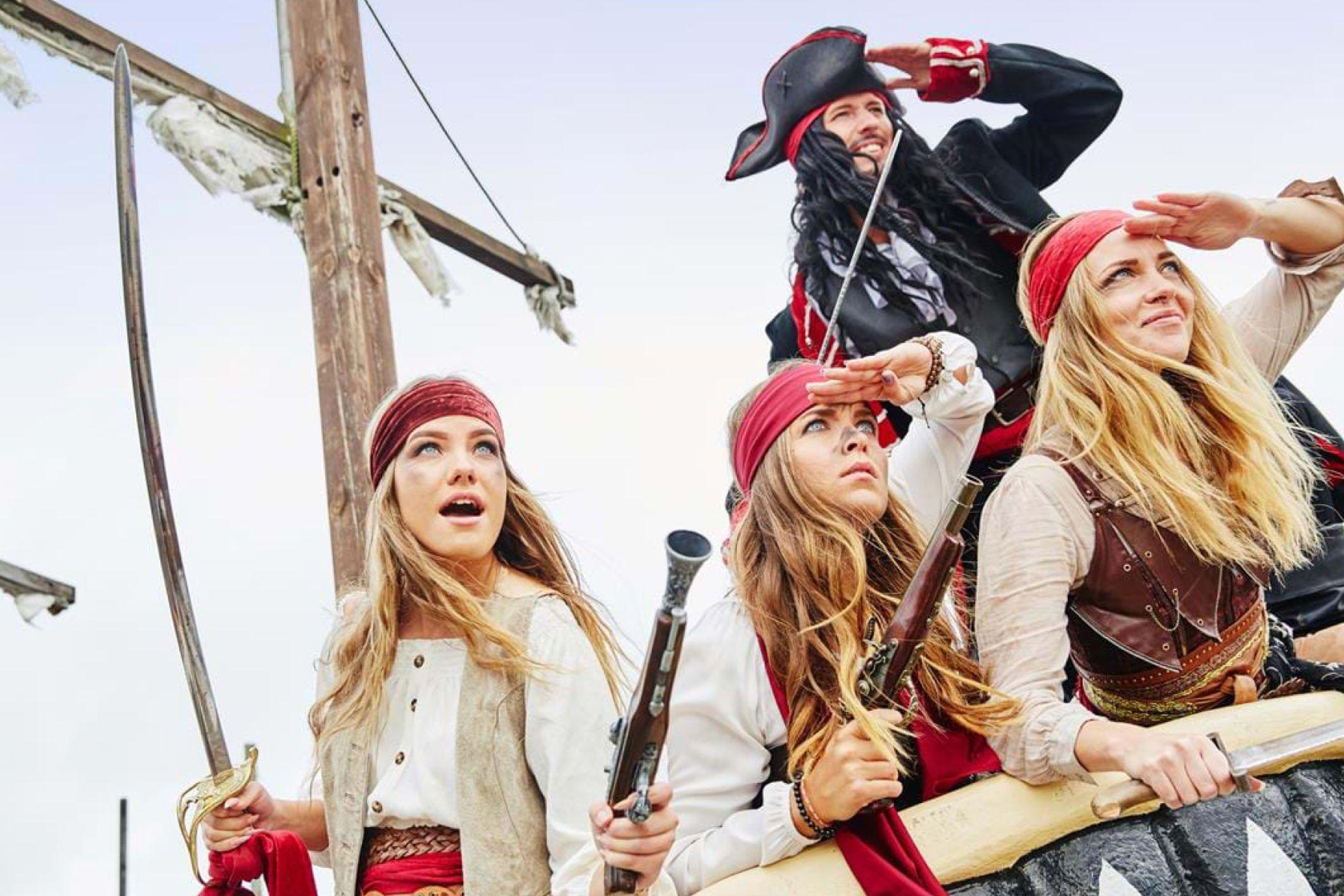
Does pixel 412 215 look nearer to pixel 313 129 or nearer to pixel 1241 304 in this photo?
pixel 313 129

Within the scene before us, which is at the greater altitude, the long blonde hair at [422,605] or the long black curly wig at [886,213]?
the long black curly wig at [886,213]

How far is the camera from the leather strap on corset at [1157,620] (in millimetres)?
2771

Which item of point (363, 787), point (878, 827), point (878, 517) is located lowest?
point (878, 827)

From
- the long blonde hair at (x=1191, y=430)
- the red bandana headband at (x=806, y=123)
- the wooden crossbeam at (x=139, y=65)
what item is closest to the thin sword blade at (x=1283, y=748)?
the long blonde hair at (x=1191, y=430)

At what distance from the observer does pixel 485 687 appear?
264cm

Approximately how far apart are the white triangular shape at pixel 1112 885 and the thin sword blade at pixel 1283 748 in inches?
11.1

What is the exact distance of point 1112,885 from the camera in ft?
8.27

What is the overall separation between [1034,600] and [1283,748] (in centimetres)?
49

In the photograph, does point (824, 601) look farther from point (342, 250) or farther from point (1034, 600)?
point (342, 250)

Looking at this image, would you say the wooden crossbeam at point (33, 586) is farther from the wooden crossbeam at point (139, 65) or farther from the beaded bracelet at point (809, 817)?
the beaded bracelet at point (809, 817)

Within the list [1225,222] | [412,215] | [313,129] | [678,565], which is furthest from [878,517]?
[412,215]

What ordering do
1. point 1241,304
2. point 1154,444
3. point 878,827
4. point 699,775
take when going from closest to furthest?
point 878,827
point 699,775
point 1154,444
point 1241,304

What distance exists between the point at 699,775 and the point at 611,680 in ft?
0.79

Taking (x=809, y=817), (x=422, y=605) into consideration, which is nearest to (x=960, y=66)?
(x=422, y=605)
